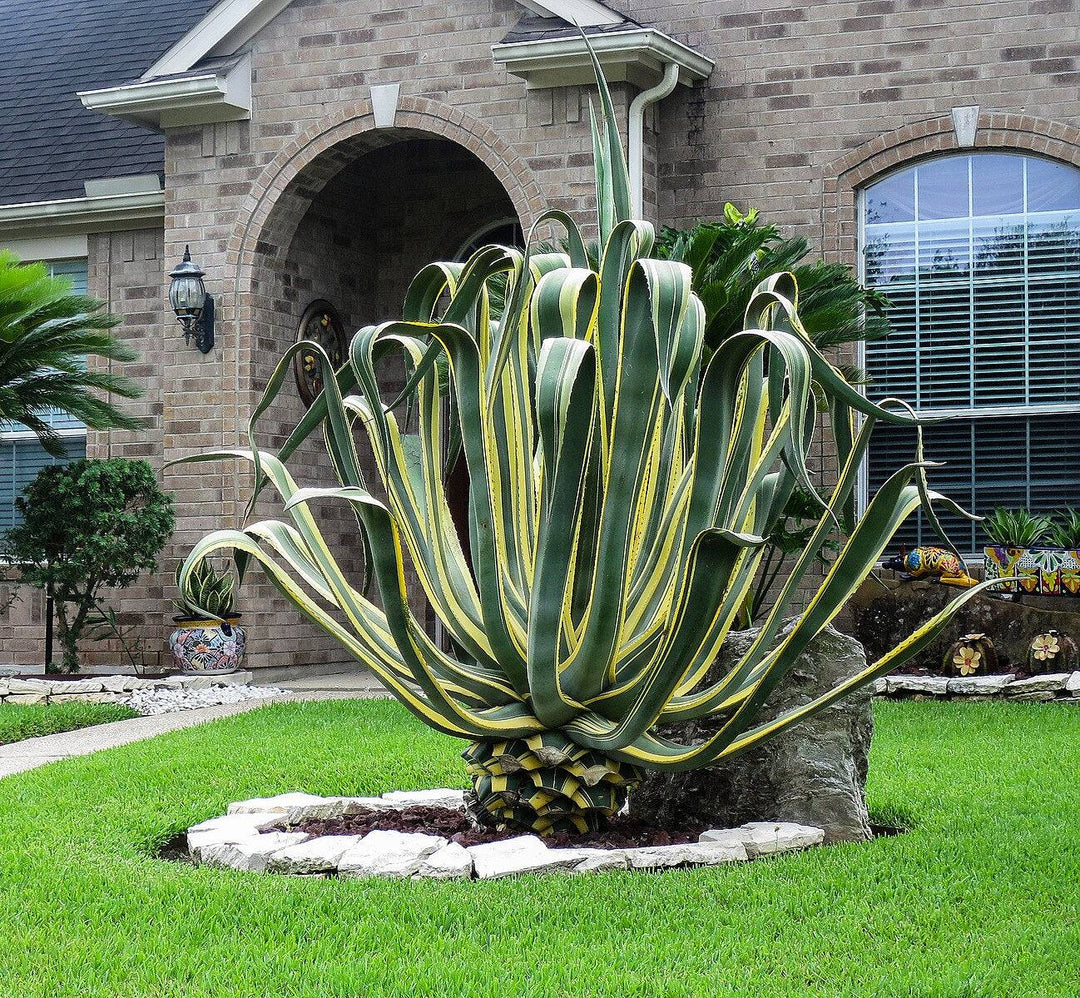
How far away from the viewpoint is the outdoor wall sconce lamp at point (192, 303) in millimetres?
11633

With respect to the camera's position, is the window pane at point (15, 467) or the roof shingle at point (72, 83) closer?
the window pane at point (15, 467)

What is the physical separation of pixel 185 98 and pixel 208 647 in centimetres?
443

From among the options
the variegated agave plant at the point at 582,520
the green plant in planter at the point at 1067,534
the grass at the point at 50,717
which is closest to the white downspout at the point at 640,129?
the green plant in planter at the point at 1067,534

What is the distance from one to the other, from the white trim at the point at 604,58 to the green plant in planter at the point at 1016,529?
4.09 meters

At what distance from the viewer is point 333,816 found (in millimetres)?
5574

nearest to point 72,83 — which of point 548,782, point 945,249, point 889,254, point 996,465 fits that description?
point 889,254

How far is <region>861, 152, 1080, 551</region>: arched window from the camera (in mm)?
10742

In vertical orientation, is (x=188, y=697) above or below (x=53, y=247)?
below

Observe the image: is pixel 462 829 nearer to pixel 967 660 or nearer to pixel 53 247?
pixel 967 660

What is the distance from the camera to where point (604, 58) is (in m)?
10.5

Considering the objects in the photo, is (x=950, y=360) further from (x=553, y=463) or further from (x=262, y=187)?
(x=553, y=463)

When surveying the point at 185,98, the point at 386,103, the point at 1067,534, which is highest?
the point at 185,98

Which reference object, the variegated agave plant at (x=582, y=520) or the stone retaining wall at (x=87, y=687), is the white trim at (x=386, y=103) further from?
the variegated agave plant at (x=582, y=520)

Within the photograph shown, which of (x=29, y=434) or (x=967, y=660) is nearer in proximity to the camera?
(x=967, y=660)
